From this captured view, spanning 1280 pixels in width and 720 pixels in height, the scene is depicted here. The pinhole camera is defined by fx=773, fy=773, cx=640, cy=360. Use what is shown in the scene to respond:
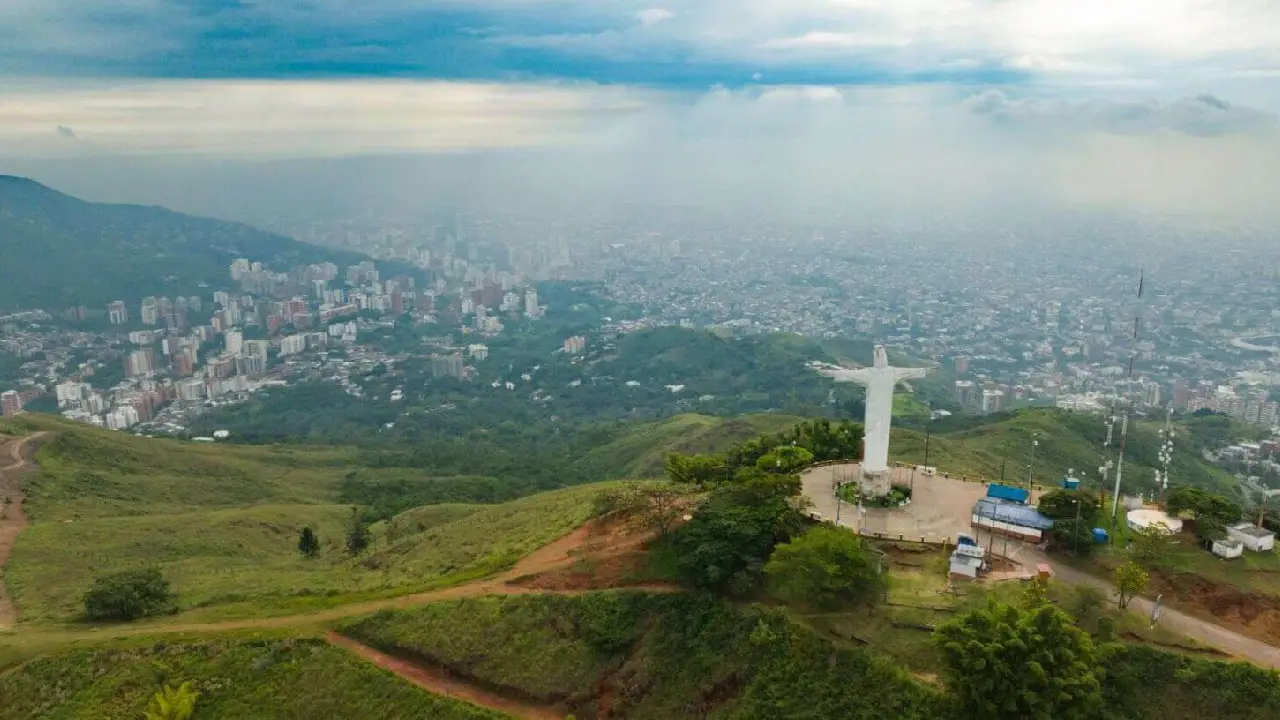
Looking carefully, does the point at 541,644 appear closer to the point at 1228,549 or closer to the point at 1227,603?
the point at 1227,603

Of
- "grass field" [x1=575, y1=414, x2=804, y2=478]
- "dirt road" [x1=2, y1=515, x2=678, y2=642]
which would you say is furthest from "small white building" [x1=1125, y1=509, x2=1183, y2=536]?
"grass field" [x1=575, y1=414, x2=804, y2=478]

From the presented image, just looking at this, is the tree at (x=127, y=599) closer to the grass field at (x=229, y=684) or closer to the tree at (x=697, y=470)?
the grass field at (x=229, y=684)

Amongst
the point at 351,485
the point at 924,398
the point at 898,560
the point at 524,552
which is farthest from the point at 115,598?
the point at 924,398

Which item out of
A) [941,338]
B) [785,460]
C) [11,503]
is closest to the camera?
[785,460]

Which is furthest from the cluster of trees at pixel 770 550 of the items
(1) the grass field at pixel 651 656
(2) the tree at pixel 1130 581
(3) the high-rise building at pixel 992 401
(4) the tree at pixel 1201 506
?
(3) the high-rise building at pixel 992 401

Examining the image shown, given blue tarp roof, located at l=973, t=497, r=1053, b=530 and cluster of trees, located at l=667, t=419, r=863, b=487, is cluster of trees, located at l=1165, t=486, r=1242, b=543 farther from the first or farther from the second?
cluster of trees, located at l=667, t=419, r=863, b=487

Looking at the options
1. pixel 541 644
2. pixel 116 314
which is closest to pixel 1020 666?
pixel 541 644
